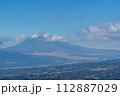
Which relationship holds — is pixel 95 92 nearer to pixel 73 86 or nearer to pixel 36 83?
pixel 73 86

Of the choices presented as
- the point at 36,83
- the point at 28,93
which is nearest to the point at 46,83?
the point at 36,83

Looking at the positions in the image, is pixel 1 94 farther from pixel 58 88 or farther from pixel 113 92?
pixel 113 92

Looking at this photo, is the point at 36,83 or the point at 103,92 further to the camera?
the point at 36,83

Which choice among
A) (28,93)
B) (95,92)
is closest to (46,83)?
(28,93)

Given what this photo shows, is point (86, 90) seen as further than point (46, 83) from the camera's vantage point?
No

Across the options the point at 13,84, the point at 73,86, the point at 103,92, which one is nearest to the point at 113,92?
the point at 103,92

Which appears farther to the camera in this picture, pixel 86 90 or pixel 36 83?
pixel 36 83

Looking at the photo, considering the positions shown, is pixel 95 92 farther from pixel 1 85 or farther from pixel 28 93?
pixel 1 85
